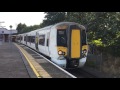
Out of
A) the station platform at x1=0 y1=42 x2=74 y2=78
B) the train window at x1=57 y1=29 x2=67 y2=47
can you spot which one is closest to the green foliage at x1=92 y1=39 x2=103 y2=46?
the station platform at x1=0 y1=42 x2=74 y2=78

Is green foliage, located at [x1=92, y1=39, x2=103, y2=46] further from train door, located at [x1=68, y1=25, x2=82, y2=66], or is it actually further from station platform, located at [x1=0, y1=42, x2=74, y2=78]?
train door, located at [x1=68, y1=25, x2=82, y2=66]

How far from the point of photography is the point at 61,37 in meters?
17.9

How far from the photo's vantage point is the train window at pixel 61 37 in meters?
17.8

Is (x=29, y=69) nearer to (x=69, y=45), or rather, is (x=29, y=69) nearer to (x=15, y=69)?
(x=15, y=69)

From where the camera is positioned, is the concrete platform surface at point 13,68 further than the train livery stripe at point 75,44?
No

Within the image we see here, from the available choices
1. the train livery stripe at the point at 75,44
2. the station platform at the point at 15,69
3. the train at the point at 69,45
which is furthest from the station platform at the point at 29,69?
the train livery stripe at the point at 75,44

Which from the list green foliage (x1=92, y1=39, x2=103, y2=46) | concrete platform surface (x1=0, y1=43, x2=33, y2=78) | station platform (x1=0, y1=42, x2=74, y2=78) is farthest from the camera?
green foliage (x1=92, y1=39, x2=103, y2=46)

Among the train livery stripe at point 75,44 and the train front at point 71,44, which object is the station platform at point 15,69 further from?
the train livery stripe at point 75,44

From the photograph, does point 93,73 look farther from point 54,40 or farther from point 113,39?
point 113,39

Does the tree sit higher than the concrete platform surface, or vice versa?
the tree

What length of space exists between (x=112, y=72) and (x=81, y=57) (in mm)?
2839

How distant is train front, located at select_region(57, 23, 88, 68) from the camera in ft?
57.9

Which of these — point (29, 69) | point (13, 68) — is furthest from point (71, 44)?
point (13, 68)

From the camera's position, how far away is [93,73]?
18.9 metres
